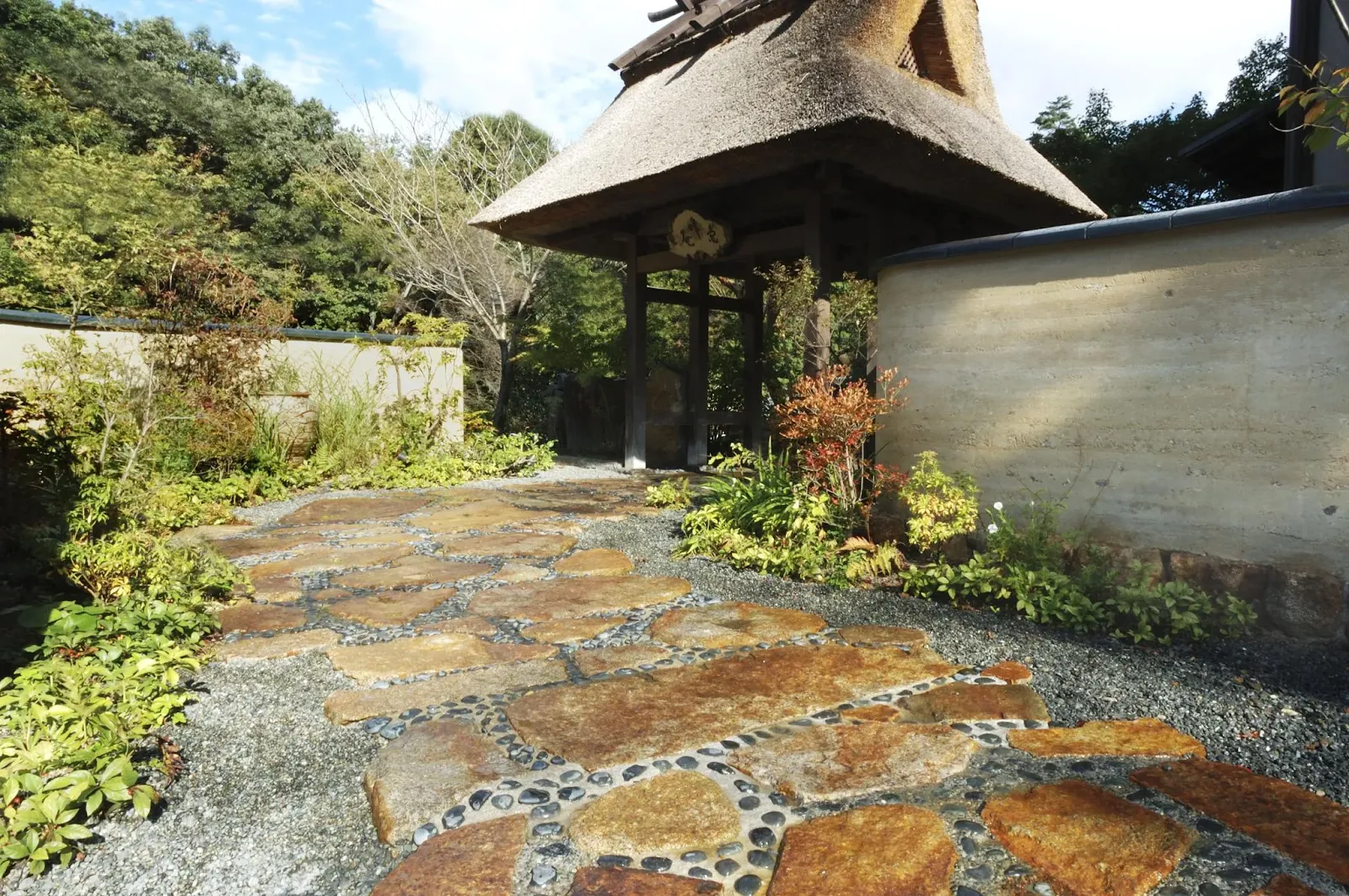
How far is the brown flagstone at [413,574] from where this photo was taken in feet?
10.9

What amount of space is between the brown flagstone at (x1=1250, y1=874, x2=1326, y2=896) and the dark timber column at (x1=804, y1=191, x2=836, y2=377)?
12.5 ft

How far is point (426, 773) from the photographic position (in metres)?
1.64

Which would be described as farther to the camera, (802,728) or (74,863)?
(802,728)

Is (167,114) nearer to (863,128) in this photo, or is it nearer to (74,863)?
(863,128)

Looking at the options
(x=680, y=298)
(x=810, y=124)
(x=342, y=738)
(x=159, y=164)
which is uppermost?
(x=159, y=164)

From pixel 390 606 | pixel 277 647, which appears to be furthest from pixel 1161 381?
pixel 277 647

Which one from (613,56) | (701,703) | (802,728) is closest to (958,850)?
(802,728)

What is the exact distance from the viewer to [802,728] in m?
1.88

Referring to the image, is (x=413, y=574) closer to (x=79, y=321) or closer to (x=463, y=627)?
(x=463, y=627)

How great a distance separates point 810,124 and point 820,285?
1.12 metres

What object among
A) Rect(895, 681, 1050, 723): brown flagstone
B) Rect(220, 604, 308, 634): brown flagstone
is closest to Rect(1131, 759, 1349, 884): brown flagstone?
Rect(895, 681, 1050, 723): brown flagstone

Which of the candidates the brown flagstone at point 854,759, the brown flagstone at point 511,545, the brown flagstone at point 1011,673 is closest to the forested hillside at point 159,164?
the brown flagstone at point 511,545

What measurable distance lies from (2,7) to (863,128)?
A: 19.8m

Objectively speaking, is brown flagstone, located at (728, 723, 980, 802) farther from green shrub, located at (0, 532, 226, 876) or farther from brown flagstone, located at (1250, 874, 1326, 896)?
green shrub, located at (0, 532, 226, 876)
